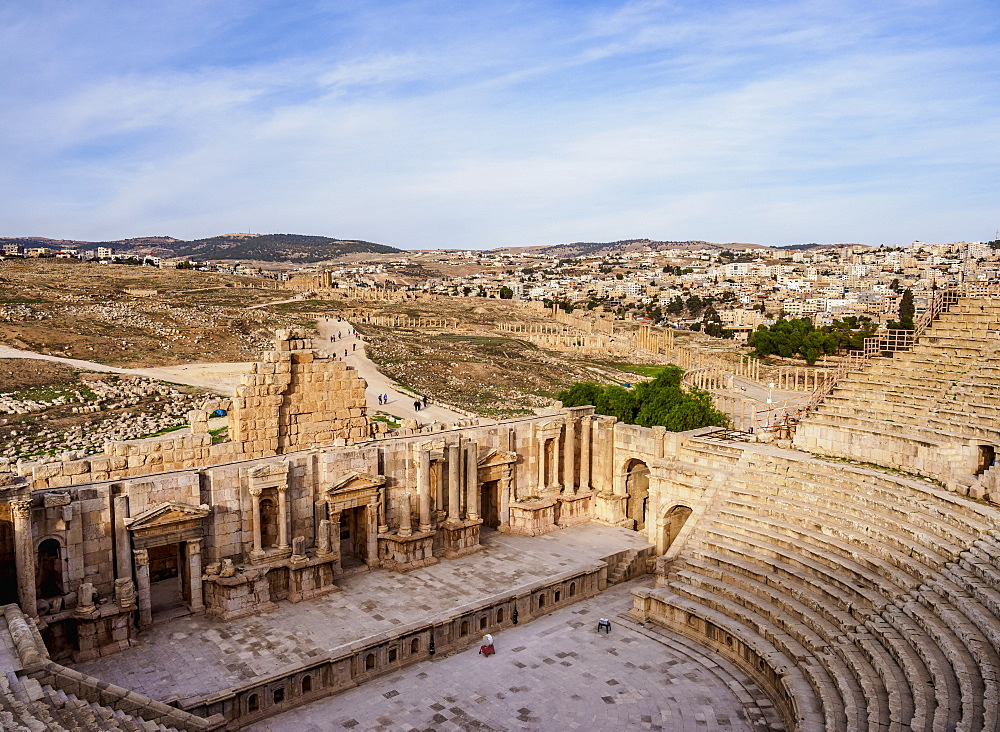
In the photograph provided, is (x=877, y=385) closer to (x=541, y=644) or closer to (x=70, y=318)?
(x=541, y=644)

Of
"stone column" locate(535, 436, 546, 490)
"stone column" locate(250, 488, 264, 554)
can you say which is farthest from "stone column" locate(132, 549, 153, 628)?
"stone column" locate(535, 436, 546, 490)

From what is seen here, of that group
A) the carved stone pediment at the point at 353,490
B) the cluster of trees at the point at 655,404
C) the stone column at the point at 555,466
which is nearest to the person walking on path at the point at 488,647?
the carved stone pediment at the point at 353,490

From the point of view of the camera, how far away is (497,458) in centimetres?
2442

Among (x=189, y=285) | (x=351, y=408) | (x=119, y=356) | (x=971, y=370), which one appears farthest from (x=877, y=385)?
(x=189, y=285)

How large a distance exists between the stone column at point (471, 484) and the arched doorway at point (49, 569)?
10.5m

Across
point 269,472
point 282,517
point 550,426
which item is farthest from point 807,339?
point 269,472

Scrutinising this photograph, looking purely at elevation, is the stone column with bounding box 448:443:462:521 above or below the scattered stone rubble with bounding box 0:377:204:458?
above

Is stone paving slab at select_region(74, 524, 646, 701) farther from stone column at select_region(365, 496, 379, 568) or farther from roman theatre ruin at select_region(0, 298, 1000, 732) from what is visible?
stone column at select_region(365, 496, 379, 568)

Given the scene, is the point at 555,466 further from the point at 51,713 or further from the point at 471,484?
the point at 51,713

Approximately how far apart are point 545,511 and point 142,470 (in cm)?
1185

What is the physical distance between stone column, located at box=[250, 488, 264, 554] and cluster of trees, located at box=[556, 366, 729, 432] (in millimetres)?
17616

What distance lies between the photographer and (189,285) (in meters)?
110

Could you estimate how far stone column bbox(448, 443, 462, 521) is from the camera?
22.3m

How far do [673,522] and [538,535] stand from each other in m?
4.25
